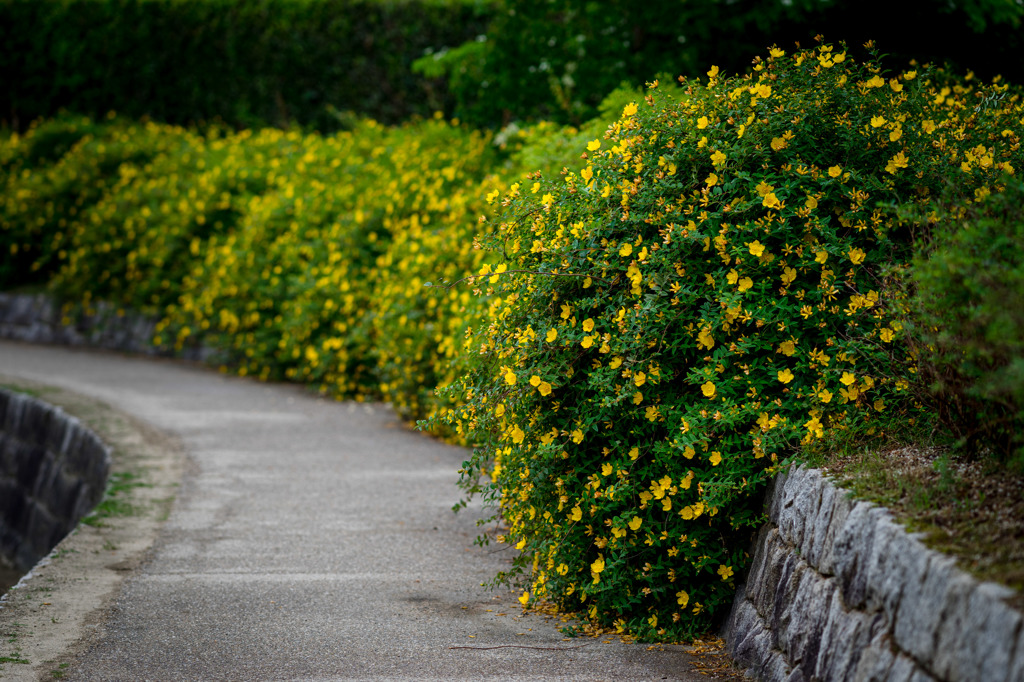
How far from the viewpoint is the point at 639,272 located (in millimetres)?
3646

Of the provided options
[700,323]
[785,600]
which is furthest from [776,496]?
[700,323]

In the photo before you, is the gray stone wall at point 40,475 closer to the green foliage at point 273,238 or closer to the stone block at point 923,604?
the green foliage at point 273,238

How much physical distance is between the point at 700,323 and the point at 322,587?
2.01m

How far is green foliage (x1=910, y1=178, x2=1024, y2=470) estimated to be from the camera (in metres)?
2.43

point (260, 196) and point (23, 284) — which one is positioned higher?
point (260, 196)

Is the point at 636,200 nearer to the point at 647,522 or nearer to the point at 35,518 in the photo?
the point at 647,522

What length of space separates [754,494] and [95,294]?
10.8m

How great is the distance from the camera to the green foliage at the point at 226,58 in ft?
48.7

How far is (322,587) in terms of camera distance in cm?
441

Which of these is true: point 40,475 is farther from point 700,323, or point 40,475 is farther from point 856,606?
point 856,606

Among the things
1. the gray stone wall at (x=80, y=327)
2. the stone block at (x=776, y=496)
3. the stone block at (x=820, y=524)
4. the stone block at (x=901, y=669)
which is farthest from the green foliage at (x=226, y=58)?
the stone block at (x=901, y=669)

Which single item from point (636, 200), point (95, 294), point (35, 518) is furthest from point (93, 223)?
point (636, 200)

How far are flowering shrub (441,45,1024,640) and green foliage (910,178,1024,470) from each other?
357 millimetres

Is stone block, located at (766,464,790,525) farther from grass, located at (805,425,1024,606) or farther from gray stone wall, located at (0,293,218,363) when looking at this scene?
gray stone wall, located at (0,293,218,363)
